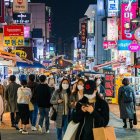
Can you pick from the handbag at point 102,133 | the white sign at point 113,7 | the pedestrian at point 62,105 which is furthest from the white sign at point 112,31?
the handbag at point 102,133

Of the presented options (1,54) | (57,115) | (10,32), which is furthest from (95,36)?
(57,115)

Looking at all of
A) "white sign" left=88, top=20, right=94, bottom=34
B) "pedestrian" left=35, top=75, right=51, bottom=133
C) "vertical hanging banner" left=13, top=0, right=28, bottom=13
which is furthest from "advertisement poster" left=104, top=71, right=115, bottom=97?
"white sign" left=88, top=20, right=94, bottom=34

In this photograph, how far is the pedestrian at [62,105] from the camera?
10.4m

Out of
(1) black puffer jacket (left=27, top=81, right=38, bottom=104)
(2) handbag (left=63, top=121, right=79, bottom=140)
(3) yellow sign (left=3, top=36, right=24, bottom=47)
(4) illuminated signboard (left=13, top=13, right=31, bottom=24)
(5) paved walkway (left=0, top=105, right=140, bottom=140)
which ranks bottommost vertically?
(5) paved walkway (left=0, top=105, right=140, bottom=140)

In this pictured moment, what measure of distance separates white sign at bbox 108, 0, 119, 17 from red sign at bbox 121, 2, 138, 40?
35.2 ft

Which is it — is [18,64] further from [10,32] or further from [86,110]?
[86,110]

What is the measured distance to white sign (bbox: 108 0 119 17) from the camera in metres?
43.7

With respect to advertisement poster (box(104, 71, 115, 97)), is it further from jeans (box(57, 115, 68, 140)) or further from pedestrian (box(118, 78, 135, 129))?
jeans (box(57, 115, 68, 140))

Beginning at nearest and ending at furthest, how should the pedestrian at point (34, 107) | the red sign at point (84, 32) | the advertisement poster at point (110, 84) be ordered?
the pedestrian at point (34, 107) < the advertisement poster at point (110, 84) < the red sign at point (84, 32)

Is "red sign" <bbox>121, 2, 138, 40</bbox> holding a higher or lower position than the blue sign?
A: higher

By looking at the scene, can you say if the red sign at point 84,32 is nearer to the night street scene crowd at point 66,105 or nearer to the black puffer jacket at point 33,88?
the night street scene crowd at point 66,105

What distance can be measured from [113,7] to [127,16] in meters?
12.6

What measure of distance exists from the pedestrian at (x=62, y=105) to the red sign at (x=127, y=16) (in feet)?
68.6

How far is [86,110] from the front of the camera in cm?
613
